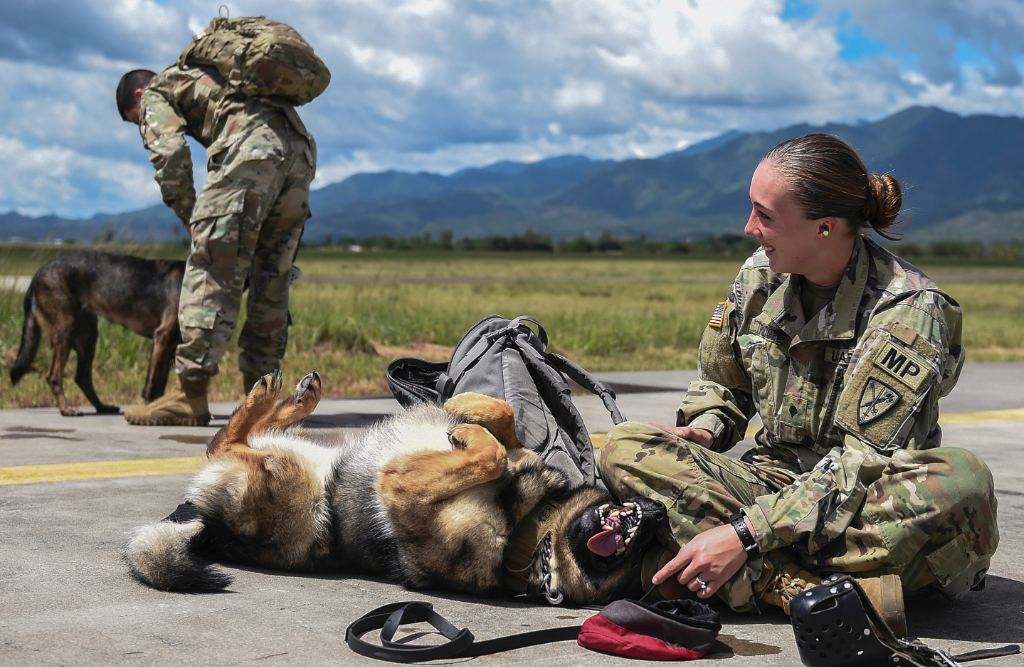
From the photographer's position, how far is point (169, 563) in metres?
2.99

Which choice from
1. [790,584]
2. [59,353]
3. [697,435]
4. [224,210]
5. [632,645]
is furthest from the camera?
[59,353]

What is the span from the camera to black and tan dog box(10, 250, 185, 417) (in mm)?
6914

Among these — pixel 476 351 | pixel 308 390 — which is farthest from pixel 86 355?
pixel 476 351

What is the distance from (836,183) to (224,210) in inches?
161

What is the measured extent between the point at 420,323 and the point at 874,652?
468 inches

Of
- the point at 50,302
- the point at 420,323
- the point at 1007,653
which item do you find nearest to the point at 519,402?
the point at 1007,653

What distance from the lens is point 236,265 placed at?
6.05 meters

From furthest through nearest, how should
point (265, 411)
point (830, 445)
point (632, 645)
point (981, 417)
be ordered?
point (981, 417), point (265, 411), point (830, 445), point (632, 645)

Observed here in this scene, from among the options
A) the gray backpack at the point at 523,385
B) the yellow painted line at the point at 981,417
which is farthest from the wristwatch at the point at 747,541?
the yellow painted line at the point at 981,417

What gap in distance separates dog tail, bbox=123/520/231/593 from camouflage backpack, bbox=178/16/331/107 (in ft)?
12.2

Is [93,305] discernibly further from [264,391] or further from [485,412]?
[485,412]

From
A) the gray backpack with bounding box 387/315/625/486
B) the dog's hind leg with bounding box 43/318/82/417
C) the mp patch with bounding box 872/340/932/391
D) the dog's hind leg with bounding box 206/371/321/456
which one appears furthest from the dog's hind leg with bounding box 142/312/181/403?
the mp patch with bounding box 872/340/932/391

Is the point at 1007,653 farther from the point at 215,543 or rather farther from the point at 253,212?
the point at 253,212

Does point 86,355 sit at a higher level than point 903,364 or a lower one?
lower
